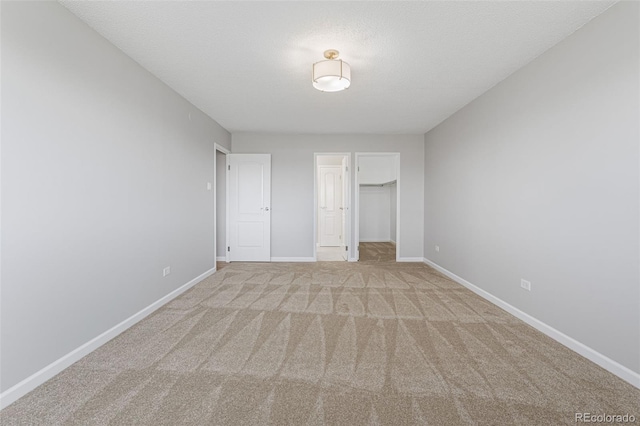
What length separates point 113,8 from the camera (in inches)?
77.5

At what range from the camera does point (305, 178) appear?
5.50 m

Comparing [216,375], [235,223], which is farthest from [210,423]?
[235,223]

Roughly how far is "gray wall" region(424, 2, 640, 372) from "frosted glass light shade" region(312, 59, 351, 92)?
6.02 feet

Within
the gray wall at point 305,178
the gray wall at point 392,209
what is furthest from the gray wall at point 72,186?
the gray wall at point 392,209

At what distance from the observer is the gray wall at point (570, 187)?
1.84 metres

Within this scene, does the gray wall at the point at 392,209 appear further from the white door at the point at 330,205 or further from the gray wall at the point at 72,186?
the gray wall at the point at 72,186

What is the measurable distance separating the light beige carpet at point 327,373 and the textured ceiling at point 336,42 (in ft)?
8.46

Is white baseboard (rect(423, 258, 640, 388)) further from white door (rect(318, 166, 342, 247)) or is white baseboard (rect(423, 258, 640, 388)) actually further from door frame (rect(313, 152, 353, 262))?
white door (rect(318, 166, 342, 247))

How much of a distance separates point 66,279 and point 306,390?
1.87 meters

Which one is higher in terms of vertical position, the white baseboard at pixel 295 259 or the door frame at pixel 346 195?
the door frame at pixel 346 195

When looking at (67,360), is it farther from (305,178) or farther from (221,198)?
(305,178)

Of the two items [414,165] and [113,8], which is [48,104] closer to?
[113,8]

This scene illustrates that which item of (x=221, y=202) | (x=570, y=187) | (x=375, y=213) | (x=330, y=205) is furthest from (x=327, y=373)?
(x=375, y=213)

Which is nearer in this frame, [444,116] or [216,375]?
[216,375]
